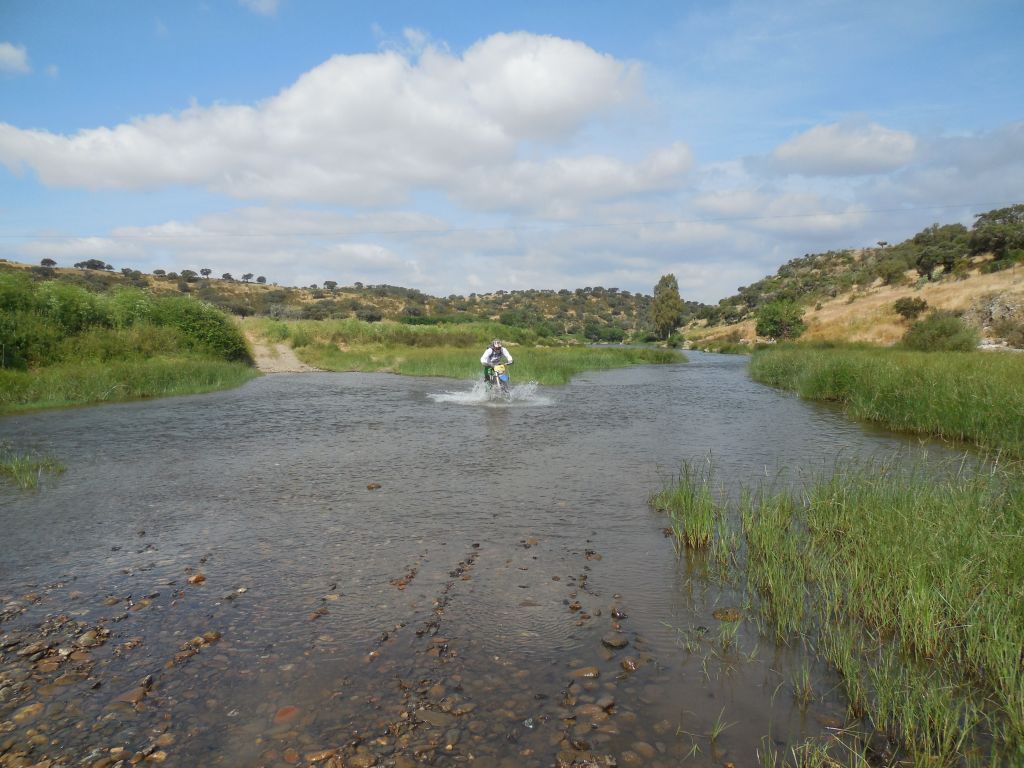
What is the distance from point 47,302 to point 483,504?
3008cm

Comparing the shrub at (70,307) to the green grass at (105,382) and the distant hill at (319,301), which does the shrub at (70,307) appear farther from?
the distant hill at (319,301)

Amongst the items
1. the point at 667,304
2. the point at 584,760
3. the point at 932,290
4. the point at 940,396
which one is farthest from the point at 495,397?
the point at 667,304

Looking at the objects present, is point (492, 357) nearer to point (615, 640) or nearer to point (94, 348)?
point (94, 348)

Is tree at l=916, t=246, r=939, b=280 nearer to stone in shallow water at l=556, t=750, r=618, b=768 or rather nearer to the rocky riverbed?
the rocky riverbed

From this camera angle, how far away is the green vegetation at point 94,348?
24.7 metres

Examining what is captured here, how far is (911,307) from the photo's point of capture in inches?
2322

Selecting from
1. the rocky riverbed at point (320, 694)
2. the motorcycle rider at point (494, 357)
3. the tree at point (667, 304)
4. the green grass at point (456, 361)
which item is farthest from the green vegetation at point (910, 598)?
the tree at point (667, 304)

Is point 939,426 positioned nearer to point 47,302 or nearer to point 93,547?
point 93,547

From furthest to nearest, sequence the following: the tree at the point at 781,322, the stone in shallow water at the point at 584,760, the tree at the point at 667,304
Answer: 1. the tree at the point at 667,304
2. the tree at the point at 781,322
3. the stone in shallow water at the point at 584,760

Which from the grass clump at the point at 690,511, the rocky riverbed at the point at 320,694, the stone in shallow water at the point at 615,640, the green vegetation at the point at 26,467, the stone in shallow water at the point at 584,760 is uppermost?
the grass clump at the point at 690,511

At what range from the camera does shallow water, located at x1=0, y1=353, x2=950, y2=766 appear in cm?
487

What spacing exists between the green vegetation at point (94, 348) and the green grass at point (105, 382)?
33 mm

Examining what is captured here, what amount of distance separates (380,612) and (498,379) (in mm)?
21356

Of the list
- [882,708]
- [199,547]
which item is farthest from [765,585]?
[199,547]
